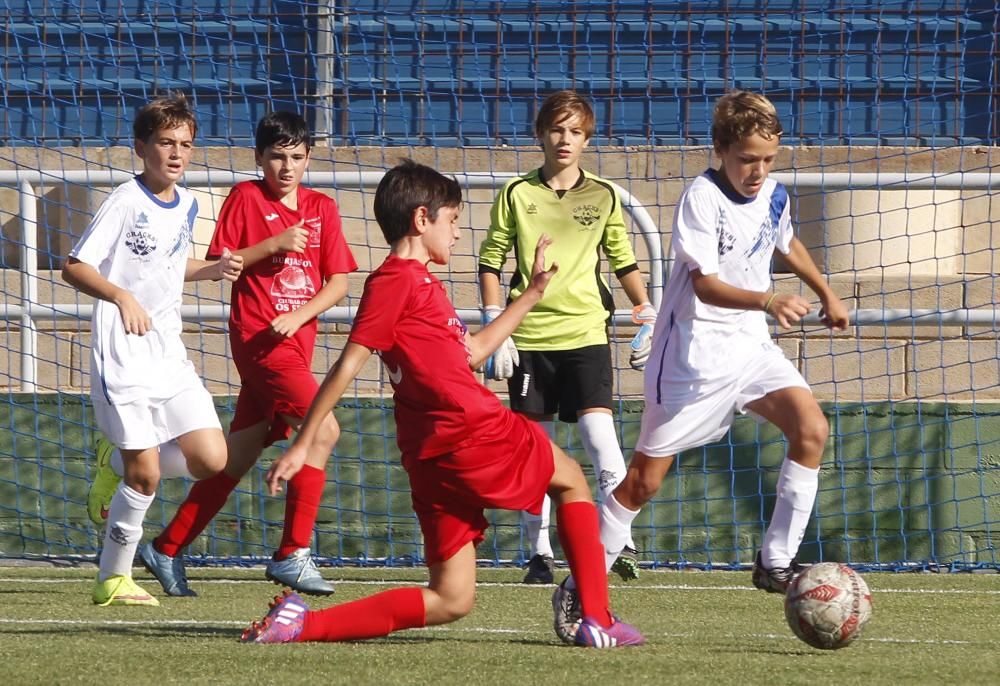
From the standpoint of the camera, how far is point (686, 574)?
21.9 feet

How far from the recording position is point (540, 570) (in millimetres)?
6109

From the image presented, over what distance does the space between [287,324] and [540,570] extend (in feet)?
4.87

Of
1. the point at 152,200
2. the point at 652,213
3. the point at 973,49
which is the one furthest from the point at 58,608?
the point at 973,49

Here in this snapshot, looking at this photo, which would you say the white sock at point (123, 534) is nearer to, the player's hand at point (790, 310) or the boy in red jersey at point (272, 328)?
the boy in red jersey at point (272, 328)

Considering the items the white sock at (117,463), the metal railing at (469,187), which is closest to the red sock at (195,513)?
the white sock at (117,463)

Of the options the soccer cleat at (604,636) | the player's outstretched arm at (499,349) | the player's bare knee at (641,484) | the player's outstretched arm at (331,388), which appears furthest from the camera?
the player's outstretched arm at (499,349)

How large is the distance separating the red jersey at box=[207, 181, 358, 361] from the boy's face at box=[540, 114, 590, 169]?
2.80 feet

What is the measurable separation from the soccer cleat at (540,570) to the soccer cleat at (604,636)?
1.98m

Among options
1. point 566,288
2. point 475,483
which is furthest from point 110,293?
point 566,288

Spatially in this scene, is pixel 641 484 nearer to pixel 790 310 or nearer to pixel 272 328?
pixel 790 310

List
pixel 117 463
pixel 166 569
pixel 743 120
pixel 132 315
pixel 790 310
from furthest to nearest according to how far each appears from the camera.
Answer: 1. pixel 117 463
2. pixel 166 569
3. pixel 132 315
4. pixel 743 120
5. pixel 790 310

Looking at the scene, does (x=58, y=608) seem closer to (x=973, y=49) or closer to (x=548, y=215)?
(x=548, y=215)

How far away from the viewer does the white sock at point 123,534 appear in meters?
5.31

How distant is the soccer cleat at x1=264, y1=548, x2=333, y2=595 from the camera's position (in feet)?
18.1
